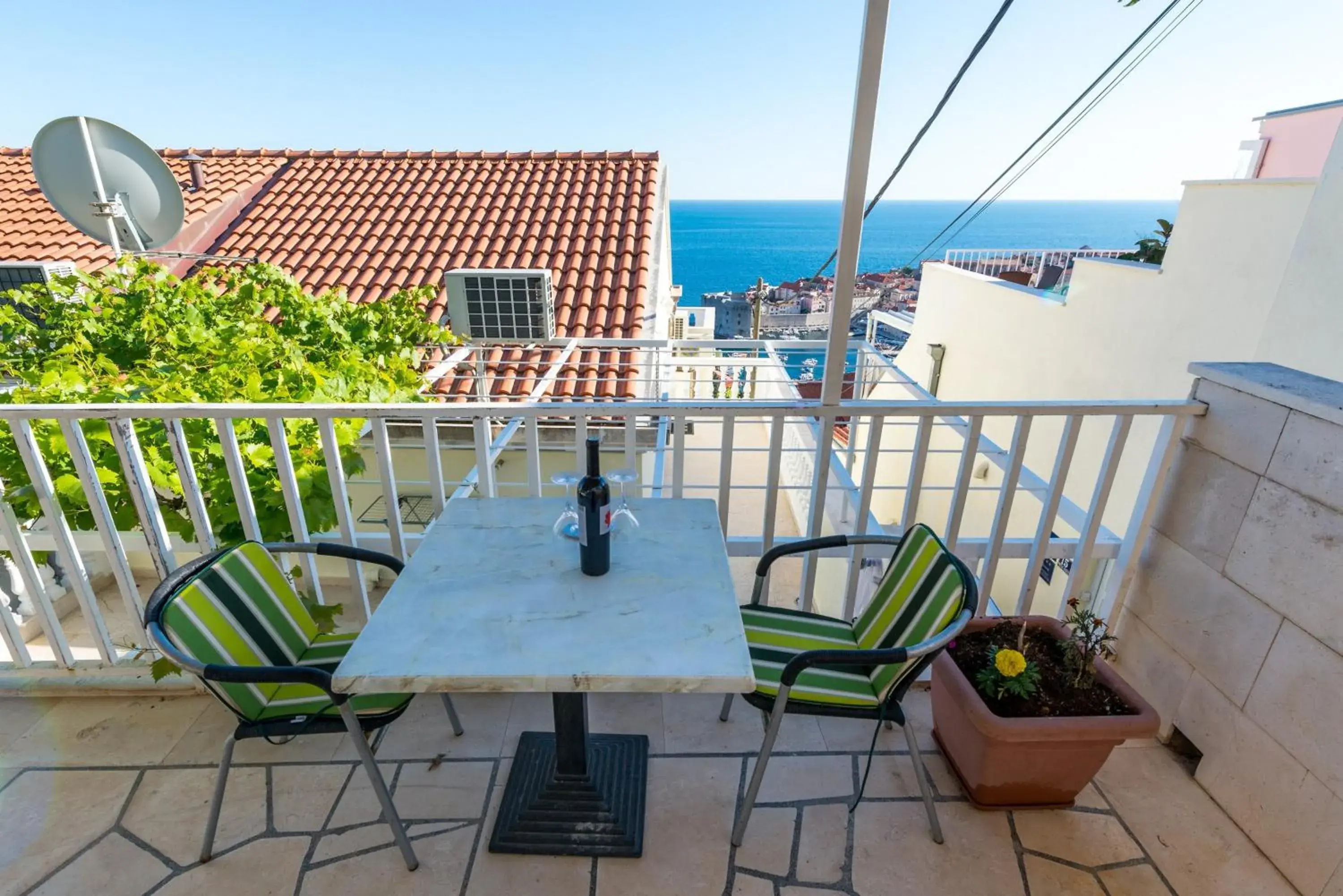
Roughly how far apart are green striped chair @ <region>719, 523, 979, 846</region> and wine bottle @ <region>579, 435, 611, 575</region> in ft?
1.60

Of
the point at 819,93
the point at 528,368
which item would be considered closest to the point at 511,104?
the point at 528,368

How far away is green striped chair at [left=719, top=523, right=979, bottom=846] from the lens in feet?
4.52

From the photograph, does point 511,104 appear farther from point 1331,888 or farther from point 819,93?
point 1331,888

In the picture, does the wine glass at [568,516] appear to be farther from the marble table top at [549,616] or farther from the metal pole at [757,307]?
the metal pole at [757,307]

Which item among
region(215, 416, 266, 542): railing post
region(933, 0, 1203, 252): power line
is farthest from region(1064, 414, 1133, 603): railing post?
region(215, 416, 266, 542): railing post

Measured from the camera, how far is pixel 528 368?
500cm

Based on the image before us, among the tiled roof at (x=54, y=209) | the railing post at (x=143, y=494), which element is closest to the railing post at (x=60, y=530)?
the railing post at (x=143, y=494)

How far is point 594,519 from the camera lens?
4.58 feet

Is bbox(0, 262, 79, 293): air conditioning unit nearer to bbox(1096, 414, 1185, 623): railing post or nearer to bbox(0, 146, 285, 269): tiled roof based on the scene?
bbox(0, 146, 285, 269): tiled roof

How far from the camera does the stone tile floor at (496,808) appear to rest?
1536 mm

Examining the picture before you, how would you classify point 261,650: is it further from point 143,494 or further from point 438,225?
point 438,225

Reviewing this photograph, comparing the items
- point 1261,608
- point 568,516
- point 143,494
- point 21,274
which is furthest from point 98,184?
point 1261,608

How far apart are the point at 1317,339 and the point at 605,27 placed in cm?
408

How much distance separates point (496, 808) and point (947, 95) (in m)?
4.35
